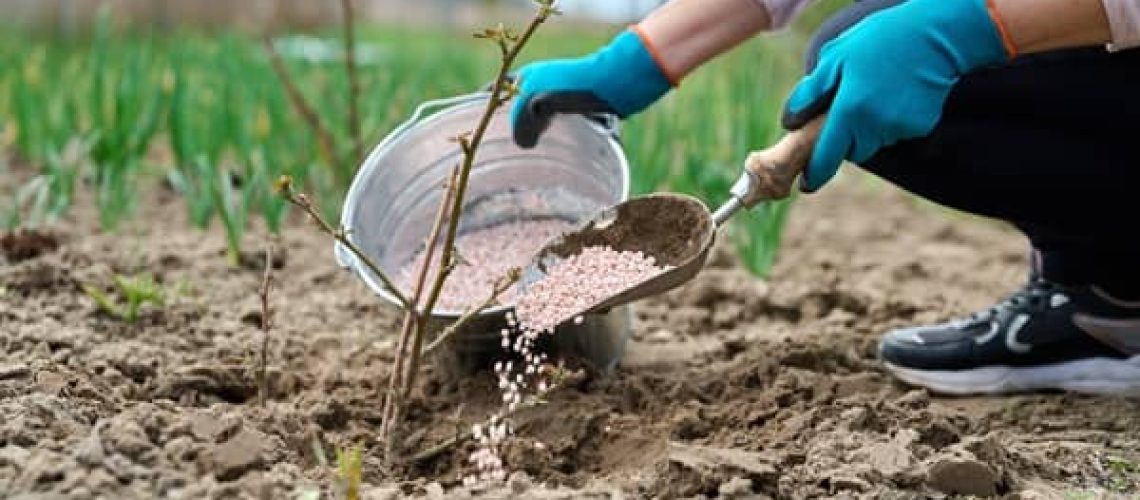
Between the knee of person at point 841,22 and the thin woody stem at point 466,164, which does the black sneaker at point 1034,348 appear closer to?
the knee of person at point 841,22

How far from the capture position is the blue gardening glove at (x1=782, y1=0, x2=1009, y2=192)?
164cm

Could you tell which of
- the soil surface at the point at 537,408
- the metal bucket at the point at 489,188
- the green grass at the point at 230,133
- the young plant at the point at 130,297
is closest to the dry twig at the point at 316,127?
the green grass at the point at 230,133

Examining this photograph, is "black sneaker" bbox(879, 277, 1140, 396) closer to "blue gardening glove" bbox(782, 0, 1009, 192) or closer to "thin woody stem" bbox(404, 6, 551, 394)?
"blue gardening glove" bbox(782, 0, 1009, 192)

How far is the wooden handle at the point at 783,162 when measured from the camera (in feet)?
5.54

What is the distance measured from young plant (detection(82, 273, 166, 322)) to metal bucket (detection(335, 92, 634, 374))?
0.37 m

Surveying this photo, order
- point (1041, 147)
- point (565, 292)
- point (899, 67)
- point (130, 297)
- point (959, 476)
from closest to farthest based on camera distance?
point (959, 476) < point (899, 67) < point (565, 292) < point (1041, 147) < point (130, 297)

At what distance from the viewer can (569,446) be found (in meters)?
1.71

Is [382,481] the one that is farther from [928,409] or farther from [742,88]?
[742,88]

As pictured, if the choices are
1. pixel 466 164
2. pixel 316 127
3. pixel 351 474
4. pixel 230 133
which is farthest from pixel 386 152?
pixel 230 133

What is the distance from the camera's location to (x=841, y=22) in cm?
200

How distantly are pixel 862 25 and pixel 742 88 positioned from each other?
68.3 inches

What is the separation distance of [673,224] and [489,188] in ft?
1.36

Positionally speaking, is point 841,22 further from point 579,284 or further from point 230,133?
point 230,133

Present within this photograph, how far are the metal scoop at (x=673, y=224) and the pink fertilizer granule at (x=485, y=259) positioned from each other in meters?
0.10
